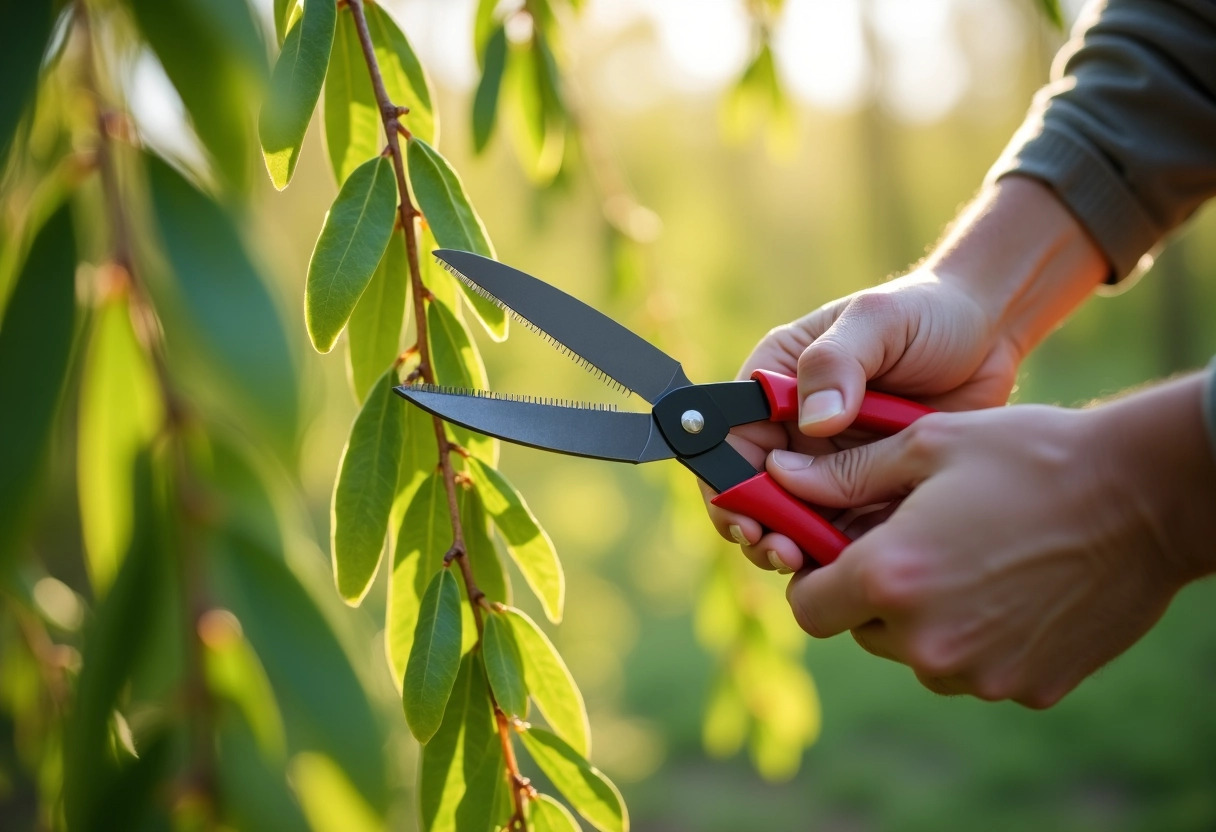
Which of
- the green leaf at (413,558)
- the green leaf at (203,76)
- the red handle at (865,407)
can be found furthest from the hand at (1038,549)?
the green leaf at (203,76)

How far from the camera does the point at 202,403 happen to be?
1.14m

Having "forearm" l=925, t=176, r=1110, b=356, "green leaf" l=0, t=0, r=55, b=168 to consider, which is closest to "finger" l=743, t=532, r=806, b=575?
"forearm" l=925, t=176, r=1110, b=356

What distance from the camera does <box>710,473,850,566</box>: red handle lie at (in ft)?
3.99

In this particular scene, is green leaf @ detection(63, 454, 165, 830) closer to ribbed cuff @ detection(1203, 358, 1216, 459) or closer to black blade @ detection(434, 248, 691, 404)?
black blade @ detection(434, 248, 691, 404)

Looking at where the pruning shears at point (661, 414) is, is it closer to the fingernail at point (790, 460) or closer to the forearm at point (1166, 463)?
the fingernail at point (790, 460)

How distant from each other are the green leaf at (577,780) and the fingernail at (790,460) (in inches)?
19.5

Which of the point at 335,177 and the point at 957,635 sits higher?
the point at 335,177

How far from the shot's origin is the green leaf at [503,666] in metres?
0.89

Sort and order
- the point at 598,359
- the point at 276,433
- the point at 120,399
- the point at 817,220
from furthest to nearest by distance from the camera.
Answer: the point at 817,220, the point at 598,359, the point at 120,399, the point at 276,433

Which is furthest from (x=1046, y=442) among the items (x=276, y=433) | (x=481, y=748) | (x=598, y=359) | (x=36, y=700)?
(x=36, y=700)

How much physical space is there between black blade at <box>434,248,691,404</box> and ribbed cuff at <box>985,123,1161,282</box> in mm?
786

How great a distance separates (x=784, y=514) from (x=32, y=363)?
89 cm

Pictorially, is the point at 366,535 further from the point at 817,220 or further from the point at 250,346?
the point at 817,220

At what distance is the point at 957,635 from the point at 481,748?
0.52 meters
